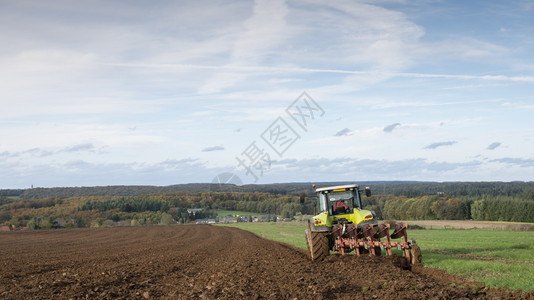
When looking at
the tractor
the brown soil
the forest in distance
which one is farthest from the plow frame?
the forest in distance

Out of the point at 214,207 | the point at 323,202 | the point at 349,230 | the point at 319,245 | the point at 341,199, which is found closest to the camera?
the point at 349,230

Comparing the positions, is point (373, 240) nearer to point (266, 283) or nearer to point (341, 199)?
point (341, 199)

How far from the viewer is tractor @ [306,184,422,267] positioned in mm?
12715

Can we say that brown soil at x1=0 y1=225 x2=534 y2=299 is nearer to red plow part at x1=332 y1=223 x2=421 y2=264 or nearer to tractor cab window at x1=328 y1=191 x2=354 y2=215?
red plow part at x1=332 y1=223 x2=421 y2=264

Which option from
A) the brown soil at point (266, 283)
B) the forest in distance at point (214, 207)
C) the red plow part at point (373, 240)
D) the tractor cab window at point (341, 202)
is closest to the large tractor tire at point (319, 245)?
the brown soil at point (266, 283)

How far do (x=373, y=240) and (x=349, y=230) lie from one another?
82cm

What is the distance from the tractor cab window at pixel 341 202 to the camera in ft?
52.4

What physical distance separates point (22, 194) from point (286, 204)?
7141 centimetres

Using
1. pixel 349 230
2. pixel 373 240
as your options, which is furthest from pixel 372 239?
pixel 349 230

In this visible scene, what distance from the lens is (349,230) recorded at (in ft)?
46.0

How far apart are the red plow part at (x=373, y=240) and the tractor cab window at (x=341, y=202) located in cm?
133

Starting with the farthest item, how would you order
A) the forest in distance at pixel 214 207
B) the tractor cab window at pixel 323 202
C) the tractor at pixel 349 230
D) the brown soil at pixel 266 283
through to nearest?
1. the forest in distance at pixel 214 207
2. the tractor cab window at pixel 323 202
3. the tractor at pixel 349 230
4. the brown soil at pixel 266 283

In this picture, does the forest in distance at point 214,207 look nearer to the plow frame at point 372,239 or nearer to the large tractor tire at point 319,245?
the plow frame at point 372,239

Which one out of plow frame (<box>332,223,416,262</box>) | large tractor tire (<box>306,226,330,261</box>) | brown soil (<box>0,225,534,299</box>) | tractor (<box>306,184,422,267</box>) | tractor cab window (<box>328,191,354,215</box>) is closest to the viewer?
brown soil (<box>0,225,534,299</box>)
